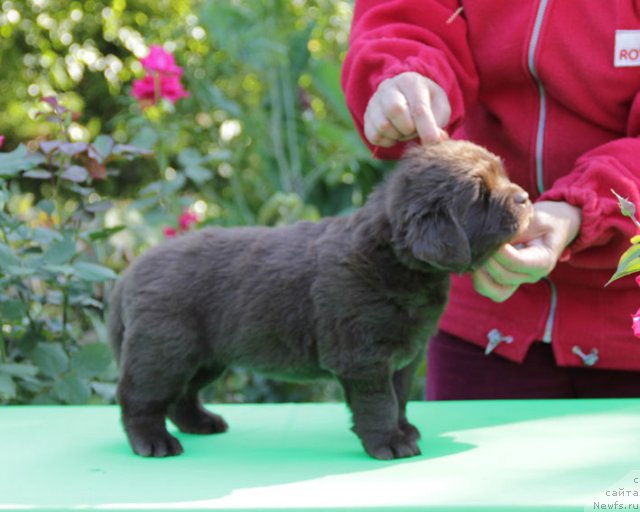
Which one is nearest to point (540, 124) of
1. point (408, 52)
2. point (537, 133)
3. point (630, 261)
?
point (537, 133)

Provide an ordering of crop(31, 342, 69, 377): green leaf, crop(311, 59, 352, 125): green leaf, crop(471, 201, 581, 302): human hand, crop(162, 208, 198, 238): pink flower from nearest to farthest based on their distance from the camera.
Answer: crop(471, 201, 581, 302): human hand → crop(31, 342, 69, 377): green leaf → crop(162, 208, 198, 238): pink flower → crop(311, 59, 352, 125): green leaf

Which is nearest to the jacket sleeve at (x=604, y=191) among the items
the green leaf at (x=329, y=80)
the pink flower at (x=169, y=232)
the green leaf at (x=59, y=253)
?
the green leaf at (x=59, y=253)

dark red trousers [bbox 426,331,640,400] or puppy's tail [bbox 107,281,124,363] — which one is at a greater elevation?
puppy's tail [bbox 107,281,124,363]

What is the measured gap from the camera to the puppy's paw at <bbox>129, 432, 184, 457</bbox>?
2.09m

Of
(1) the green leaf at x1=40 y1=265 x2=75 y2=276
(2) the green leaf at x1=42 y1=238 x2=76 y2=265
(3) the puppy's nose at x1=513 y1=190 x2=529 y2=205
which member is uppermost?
(3) the puppy's nose at x1=513 y1=190 x2=529 y2=205

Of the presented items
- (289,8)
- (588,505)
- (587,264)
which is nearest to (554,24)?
(587,264)

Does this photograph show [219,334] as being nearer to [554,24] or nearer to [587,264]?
[587,264]

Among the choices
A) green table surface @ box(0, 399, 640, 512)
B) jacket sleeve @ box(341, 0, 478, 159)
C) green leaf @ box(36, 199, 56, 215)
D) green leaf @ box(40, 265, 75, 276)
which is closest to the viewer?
green table surface @ box(0, 399, 640, 512)

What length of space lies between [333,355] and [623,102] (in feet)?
3.40

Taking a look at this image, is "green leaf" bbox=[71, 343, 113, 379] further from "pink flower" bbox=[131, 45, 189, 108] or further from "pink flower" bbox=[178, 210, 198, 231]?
"pink flower" bbox=[131, 45, 189, 108]

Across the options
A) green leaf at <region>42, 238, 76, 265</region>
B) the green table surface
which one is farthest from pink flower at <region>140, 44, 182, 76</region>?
the green table surface

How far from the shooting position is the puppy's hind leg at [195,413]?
7.72 ft

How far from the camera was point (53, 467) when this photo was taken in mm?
1975

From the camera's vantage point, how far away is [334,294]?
2072 mm
